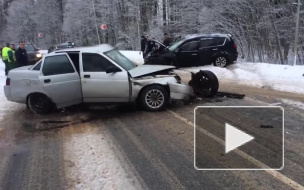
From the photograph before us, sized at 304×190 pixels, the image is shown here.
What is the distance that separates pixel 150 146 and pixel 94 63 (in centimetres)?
296

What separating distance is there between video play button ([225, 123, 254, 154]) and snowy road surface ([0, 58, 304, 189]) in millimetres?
379

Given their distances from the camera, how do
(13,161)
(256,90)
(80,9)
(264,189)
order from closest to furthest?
1. (264,189)
2. (13,161)
3. (256,90)
4. (80,9)

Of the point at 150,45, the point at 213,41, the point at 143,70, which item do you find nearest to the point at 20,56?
the point at 150,45

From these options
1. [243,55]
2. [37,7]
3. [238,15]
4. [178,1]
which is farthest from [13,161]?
[37,7]

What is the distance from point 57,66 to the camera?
7.62m

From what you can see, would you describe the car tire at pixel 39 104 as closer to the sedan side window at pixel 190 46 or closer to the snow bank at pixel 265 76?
the snow bank at pixel 265 76

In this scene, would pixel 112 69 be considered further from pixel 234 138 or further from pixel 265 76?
pixel 265 76

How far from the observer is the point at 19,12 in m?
74.5

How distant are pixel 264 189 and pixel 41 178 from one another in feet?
9.47

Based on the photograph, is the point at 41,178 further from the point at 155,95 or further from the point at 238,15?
the point at 238,15

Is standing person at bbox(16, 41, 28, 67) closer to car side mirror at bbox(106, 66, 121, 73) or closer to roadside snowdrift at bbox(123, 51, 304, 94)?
roadside snowdrift at bbox(123, 51, 304, 94)

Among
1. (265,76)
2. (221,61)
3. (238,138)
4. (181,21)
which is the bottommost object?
(238,138)

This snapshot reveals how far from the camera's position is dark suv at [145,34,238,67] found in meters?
14.3

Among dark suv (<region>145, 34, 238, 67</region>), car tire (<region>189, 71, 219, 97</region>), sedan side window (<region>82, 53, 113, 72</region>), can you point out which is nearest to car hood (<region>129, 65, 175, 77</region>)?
sedan side window (<region>82, 53, 113, 72</region>)
